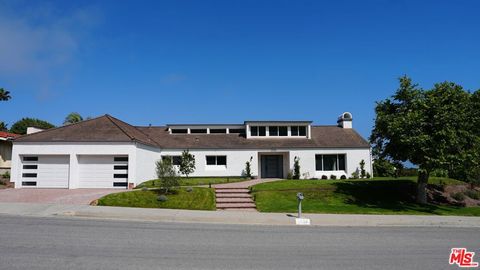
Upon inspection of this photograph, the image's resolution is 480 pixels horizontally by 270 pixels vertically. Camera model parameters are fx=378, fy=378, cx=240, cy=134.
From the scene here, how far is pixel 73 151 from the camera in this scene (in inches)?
953

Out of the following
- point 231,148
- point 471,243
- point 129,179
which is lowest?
point 471,243

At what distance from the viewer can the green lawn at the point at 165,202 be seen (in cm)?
1819

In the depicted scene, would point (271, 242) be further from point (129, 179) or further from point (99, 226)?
point (129, 179)

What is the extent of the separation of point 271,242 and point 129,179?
15.7 m

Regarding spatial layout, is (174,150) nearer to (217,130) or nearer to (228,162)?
(228,162)

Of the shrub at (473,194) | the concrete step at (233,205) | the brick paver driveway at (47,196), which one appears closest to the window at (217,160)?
the brick paver driveway at (47,196)

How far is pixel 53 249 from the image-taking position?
8.58 metres

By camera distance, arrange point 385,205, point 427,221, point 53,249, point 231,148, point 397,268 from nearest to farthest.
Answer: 1. point 397,268
2. point 53,249
3. point 427,221
4. point 385,205
5. point 231,148

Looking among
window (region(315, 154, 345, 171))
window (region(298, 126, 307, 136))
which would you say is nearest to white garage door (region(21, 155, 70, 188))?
window (region(315, 154, 345, 171))

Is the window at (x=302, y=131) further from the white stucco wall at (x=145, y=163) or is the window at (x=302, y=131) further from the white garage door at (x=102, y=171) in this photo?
the white garage door at (x=102, y=171)

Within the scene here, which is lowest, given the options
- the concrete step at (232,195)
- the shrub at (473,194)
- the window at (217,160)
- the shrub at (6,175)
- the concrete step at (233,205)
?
the concrete step at (233,205)

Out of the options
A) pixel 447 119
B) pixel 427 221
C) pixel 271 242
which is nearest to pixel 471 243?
pixel 427 221

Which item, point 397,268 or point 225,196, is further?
point 225,196

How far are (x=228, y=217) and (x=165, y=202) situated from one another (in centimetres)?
460
